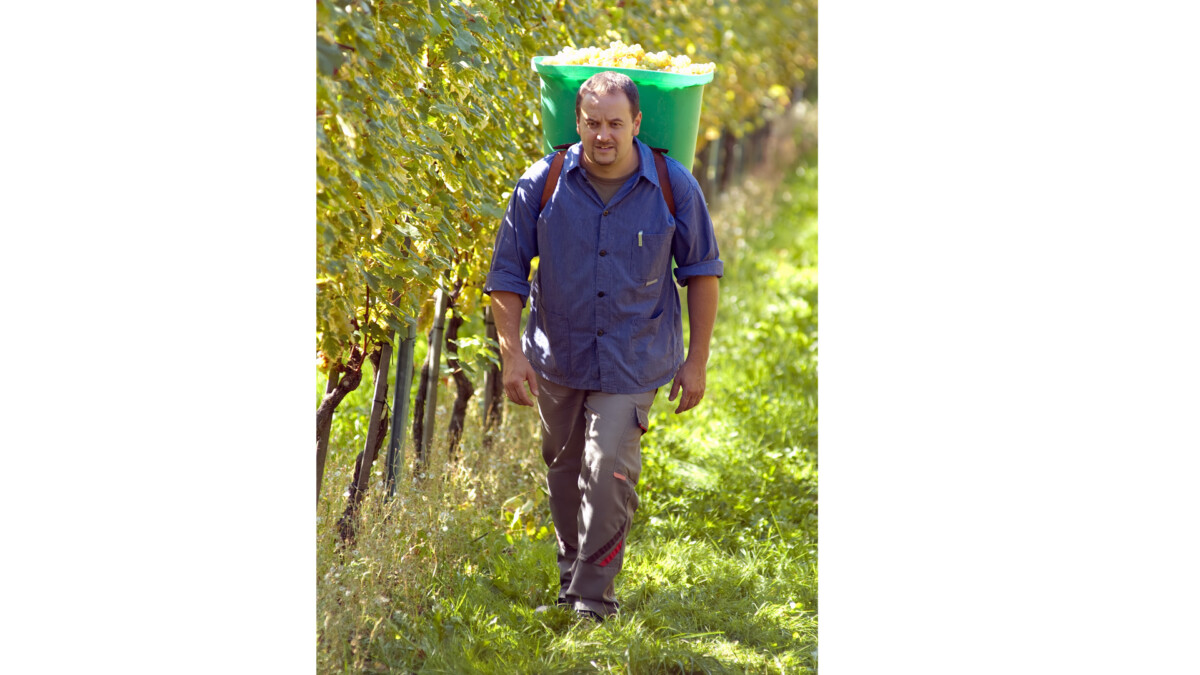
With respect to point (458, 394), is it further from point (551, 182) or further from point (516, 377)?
point (551, 182)

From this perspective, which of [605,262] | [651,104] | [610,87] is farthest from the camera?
[651,104]

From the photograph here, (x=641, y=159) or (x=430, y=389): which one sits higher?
(x=641, y=159)

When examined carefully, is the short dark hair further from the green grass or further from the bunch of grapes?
the green grass

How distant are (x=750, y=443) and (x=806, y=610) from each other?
72.1 inches

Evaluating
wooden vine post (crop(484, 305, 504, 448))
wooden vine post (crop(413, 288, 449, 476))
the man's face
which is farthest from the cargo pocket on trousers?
wooden vine post (crop(484, 305, 504, 448))

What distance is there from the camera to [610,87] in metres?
3.09

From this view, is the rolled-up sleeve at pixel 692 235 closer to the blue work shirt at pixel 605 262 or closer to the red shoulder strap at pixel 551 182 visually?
the blue work shirt at pixel 605 262

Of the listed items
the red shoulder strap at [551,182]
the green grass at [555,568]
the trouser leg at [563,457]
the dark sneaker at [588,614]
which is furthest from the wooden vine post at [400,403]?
the dark sneaker at [588,614]

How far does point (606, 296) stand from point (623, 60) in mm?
772

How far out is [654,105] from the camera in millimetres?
3436

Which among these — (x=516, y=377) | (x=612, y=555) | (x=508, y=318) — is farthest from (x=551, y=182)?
(x=612, y=555)

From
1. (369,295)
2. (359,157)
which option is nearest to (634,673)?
(369,295)

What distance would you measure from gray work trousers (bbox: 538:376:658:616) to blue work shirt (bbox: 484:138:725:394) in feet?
0.23

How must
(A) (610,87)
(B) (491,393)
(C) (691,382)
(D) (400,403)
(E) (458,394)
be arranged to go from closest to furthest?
1. (A) (610,87)
2. (C) (691,382)
3. (D) (400,403)
4. (E) (458,394)
5. (B) (491,393)
